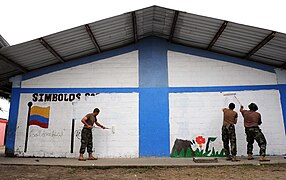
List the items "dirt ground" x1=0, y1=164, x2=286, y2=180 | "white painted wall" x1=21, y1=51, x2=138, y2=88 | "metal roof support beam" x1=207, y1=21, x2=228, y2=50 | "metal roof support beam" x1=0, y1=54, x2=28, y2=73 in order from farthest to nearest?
"white painted wall" x1=21, y1=51, x2=138, y2=88, "metal roof support beam" x1=0, y1=54, x2=28, y2=73, "metal roof support beam" x1=207, y1=21, x2=228, y2=50, "dirt ground" x1=0, y1=164, x2=286, y2=180

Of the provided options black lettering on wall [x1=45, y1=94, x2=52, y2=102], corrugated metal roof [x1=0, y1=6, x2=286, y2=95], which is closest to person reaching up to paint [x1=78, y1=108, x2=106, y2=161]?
black lettering on wall [x1=45, y1=94, x2=52, y2=102]

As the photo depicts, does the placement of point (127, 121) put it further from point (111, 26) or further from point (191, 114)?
point (111, 26)

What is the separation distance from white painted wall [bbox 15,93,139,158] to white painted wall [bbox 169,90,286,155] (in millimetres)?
1368

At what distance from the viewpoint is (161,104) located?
792 centimetres

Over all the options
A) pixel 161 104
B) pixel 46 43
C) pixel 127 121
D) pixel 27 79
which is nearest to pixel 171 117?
pixel 161 104

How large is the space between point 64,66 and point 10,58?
175 cm

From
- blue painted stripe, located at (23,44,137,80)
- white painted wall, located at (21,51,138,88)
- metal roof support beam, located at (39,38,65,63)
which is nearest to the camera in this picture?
metal roof support beam, located at (39,38,65,63)

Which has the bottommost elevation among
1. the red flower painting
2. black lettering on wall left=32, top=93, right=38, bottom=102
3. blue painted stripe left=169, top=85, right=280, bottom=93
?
the red flower painting

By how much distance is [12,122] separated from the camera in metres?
7.91

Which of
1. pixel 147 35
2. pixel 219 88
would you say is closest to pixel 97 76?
pixel 147 35

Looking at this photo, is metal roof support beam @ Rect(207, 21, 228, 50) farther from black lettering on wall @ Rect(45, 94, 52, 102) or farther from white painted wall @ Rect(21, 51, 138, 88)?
A: black lettering on wall @ Rect(45, 94, 52, 102)

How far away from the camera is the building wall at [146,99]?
25.2ft

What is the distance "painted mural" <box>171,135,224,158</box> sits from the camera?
754cm

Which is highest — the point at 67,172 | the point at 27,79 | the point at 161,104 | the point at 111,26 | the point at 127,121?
the point at 111,26
